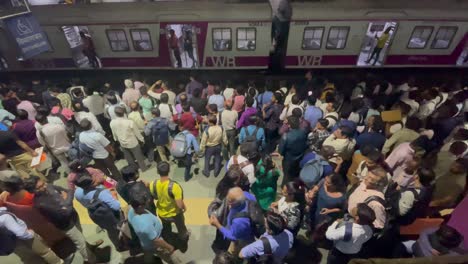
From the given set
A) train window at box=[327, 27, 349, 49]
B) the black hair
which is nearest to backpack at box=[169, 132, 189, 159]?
the black hair

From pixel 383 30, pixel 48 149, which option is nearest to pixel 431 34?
pixel 383 30

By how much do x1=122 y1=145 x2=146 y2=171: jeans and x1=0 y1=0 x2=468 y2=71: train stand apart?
4.68 metres

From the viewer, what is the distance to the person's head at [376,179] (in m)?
4.19

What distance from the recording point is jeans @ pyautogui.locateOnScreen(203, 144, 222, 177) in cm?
663

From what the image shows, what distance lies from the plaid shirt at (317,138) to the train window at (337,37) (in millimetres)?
5405

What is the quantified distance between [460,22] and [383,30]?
2.25 meters

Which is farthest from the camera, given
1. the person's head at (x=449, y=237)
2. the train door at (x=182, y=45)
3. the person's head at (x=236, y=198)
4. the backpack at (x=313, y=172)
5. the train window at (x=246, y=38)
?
the train door at (x=182, y=45)

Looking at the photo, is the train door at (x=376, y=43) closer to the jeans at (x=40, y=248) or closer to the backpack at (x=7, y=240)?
the jeans at (x=40, y=248)

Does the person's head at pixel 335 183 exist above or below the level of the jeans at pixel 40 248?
above

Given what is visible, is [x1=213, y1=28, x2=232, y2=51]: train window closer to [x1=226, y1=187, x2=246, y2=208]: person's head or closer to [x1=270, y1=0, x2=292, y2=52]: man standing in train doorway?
[x1=270, y1=0, x2=292, y2=52]: man standing in train doorway

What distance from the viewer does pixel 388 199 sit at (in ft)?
14.9

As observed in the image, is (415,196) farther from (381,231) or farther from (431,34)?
(431,34)

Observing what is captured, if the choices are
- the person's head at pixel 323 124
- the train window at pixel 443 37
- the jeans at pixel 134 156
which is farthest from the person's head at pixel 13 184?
the train window at pixel 443 37

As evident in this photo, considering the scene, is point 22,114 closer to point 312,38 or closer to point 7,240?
point 7,240
